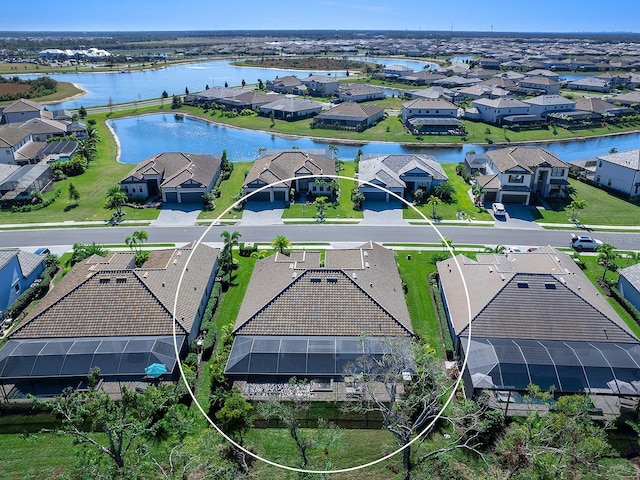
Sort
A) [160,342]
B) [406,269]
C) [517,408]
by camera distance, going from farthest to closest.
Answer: [406,269]
[160,342]
[517,408]

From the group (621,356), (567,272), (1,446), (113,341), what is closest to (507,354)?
(621,356)

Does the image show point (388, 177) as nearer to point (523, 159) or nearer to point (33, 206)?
point (523, 159)

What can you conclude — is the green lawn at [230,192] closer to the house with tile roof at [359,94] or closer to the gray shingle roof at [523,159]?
the gray shingle roof at [523,159]

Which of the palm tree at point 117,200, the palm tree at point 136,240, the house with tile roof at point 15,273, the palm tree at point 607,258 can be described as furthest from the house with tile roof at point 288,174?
the palm tree at point 607,258

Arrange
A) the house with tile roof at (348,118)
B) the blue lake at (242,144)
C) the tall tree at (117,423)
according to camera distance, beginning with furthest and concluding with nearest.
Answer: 1. the house with tile roof at (348,118)
2. the blue lake at (242,144)
3. the tall tree at (117,423)

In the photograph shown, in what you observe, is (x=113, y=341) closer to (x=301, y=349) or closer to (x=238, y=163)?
(x=301, y=349)

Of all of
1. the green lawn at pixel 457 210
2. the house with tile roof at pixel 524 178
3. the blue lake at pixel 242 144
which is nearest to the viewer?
the green lawn at pixel 457 210

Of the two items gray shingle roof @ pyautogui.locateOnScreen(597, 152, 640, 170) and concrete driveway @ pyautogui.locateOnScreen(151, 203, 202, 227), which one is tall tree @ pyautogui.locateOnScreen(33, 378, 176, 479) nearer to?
concrete driveway @ pyautogui.locateOnScreen(151, 203, 202, 227)
